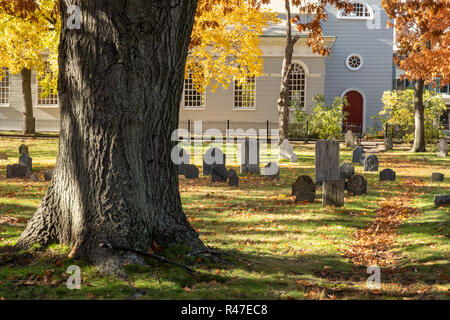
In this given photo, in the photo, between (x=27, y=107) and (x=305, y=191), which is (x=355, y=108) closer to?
(x=27, y=107)

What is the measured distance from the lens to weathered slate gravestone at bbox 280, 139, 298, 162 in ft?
65.8

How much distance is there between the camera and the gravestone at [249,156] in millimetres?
15875

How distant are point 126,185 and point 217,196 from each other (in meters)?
6.79

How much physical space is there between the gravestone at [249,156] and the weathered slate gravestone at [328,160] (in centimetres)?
290

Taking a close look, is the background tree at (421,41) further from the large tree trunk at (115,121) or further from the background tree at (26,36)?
the large tree trunk at (115,121)

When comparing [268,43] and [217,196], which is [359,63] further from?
[217,196]

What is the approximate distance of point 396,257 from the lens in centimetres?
708

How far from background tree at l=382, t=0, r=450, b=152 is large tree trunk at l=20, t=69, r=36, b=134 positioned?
19.3 m

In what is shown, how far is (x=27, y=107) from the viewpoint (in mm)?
Answer: 29844

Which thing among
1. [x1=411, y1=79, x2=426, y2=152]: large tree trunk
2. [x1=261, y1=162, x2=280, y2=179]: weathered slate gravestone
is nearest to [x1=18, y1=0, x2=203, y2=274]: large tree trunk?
[x1=261, y1=162, x2=280, y2=179]: weathered slate gravestone

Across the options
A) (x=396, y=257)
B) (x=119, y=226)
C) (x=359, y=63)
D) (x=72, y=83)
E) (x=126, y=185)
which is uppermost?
(x=359, y=63)

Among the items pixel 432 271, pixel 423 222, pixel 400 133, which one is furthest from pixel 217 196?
pixel 400 133

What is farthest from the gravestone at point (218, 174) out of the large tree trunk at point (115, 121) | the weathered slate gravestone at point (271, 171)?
the large tree trunk at point (115, 121)

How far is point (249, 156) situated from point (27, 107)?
60.6 ft
